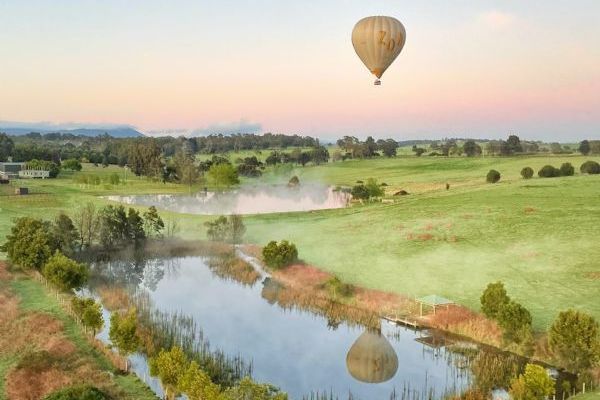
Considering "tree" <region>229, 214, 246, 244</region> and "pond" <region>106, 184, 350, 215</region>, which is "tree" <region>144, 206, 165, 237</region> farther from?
"pond" <region>106, 184, 350, 215</region>

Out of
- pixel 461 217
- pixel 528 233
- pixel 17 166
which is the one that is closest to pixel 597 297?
pixel 528 233

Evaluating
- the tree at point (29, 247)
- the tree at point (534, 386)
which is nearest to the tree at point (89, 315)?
the tree at point (29, 247)

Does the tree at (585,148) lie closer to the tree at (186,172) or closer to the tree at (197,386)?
the tree at (186,172)

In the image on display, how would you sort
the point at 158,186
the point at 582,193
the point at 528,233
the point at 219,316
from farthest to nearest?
the point at 158,186 → the point at 582,193 → the point at 528,233 → the point at 219,316

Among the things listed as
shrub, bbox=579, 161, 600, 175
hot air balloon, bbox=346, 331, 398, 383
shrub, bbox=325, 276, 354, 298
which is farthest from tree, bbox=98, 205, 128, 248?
shrub, bbox=579, 161, 600, 175

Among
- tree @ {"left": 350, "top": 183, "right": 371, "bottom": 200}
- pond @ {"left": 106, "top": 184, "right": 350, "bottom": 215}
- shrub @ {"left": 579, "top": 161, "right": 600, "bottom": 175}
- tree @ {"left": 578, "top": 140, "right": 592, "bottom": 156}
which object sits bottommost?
pond @ {"left": 106, "top": 184, "right": 350, "bottom": 215}

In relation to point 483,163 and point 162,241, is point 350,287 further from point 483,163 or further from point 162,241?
point 483,163
